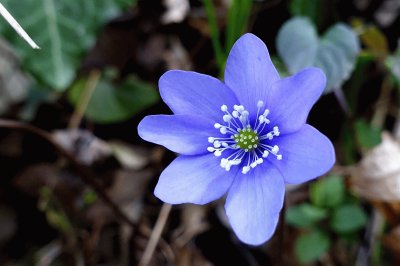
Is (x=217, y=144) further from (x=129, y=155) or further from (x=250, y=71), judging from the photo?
(x=129, y=155)

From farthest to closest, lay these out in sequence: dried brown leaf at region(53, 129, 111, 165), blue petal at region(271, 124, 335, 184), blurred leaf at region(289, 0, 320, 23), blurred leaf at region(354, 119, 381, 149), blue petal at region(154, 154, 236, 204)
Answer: dried brown leaf at region(53, 129, 111, 165)
blurred leaf at region(289, 0, 320, 23)
blurred leaf at region(354, 119, 381, 149)
blue petal at region(154, 154, 236, 204)
blue petal at region(271, 124, 335, 184)

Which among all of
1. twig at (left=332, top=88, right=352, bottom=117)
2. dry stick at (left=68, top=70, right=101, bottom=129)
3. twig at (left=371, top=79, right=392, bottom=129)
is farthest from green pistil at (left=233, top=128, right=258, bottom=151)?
dry stick at (left=68, top=70, right=101, bottom=129)

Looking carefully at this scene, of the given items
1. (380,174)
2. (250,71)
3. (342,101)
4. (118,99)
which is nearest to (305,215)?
(380,174)

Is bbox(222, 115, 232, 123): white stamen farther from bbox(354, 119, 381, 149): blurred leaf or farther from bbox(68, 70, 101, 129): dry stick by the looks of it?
bbox(68, 70, 101, 129): dry stick

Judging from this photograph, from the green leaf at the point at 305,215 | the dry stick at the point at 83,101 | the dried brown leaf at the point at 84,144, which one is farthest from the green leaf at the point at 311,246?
the dry stick at the point at 83,101

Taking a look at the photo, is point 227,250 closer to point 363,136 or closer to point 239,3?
point 363,136

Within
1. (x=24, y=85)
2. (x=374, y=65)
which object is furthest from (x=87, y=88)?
(x=374, y=65)

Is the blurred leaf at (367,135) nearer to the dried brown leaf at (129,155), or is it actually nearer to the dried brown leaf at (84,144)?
the dried brown leaf at (129,155)
